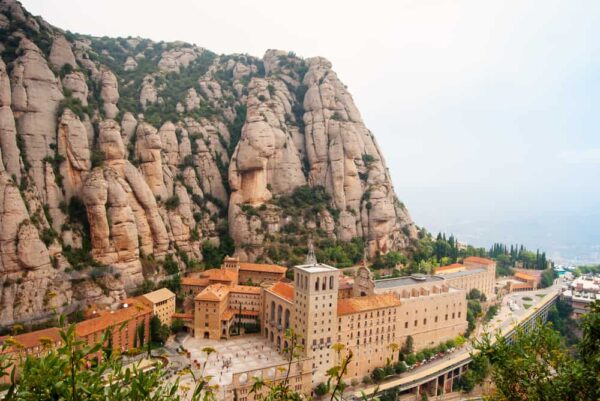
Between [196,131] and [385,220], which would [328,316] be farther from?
[196,131]

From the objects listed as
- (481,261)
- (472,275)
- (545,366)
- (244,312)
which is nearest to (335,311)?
(244,312)

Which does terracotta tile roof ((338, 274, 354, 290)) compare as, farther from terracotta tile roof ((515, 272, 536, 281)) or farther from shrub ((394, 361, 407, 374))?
terracotta tile roof ((515, 272, 536, 281))

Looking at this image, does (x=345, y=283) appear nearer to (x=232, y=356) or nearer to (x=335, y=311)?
(x=335, y=311)

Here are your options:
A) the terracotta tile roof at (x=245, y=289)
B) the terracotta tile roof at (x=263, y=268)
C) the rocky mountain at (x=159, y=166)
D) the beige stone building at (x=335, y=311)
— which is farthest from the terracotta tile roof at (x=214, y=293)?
the rocky mountain at (x=159, y=166)

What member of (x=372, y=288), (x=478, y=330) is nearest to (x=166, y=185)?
(x=372, y=288)

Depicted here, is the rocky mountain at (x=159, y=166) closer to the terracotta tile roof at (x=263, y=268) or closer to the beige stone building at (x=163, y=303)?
the beige stone building at (x=163, y=303)

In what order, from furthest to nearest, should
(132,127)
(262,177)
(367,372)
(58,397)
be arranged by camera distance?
1. (262,177)
2. (132,127)
3. (367,372)
4. (58,397)
